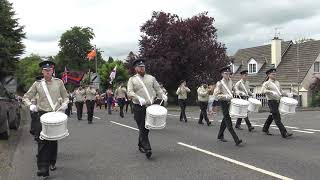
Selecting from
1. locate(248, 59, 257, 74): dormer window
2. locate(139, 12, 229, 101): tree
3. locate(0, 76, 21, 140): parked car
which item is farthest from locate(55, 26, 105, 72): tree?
locate(0, 76, 21, 140): parked car

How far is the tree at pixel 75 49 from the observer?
360 feet

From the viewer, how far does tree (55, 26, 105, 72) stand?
110 meters

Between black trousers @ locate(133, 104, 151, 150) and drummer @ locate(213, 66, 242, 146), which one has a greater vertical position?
drummer @ locate(213, 66, 242, 146)

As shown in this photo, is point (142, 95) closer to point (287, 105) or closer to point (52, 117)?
point (52, 117)

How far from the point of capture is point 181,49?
4512 cm

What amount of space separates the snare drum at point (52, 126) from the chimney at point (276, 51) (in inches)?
1880

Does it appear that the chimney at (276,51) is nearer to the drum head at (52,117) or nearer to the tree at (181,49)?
the tree at (181,49)

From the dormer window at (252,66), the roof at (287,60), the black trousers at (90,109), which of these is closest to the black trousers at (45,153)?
the black trousers at (90,109)

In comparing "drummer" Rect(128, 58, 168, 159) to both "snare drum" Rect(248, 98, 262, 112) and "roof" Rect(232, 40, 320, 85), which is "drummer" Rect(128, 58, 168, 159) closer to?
"snare drum" Rect(248, 98, 262, 112)

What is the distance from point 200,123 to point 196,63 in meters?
25.0

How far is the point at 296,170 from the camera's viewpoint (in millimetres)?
8961

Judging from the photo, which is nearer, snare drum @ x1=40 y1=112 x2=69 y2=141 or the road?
snare drum @ x1=40 y1=112 x2=69 y2=141

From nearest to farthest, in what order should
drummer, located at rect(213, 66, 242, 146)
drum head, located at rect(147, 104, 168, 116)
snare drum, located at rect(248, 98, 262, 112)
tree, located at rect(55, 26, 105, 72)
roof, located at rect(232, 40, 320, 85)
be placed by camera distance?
drum head, located at rect(147, 104, 168, 116)
drummer, located at rect(213, 66, 242, 146)
snare drum, located at rect(248, 98, 262, 112)
roof, located at rect(232, 40, 320, 85)
tree, located at rect(55, 26, 105, 72)

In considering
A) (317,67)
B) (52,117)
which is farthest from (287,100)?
(317,67)
